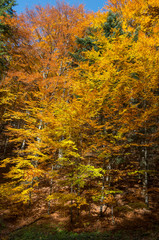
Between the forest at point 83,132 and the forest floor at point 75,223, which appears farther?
the forest at point 83,132

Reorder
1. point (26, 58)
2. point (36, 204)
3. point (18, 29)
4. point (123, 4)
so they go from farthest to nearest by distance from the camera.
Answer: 1. point (123, 4)
2. point (18, 29)
3. point (26, 58)
4. point (36, 204)

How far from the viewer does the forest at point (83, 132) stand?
264 inches

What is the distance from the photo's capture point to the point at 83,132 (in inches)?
Answer: 297

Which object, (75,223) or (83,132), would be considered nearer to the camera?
(75,223)

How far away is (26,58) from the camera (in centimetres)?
1267

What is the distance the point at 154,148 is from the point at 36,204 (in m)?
9.00

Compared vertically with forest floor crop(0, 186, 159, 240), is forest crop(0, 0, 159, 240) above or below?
above

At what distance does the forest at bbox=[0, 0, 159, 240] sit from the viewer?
6.70 meters

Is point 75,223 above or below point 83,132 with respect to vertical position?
below

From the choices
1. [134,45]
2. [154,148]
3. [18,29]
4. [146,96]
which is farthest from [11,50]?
[154,148]

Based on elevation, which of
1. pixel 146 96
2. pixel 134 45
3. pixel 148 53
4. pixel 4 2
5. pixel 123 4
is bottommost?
pixel 146 96

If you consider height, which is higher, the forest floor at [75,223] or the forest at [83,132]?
the forest at [83,132]

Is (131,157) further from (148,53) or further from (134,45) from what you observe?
(134,45)

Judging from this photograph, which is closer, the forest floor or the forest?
the forest floor
